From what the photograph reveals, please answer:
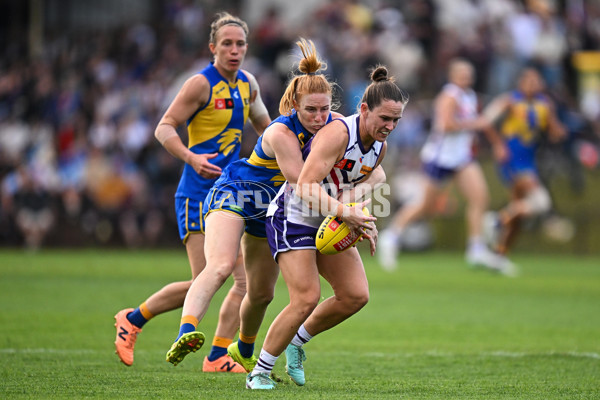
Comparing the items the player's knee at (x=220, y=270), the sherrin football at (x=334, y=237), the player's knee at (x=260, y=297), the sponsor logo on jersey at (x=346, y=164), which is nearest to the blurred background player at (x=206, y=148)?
the player's knee at (x=260, y=297)

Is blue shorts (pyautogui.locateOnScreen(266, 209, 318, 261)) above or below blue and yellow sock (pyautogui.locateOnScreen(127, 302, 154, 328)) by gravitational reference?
above

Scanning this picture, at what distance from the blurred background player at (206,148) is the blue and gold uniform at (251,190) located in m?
0.41

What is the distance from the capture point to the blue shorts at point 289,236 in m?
5.77

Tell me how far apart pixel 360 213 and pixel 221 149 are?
196 centimetres

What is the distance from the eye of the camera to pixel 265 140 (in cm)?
602

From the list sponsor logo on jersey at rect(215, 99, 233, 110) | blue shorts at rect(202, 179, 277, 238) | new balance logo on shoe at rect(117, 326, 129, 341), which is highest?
sponsor logo on jersey at rect(215, 99, 233, 110)

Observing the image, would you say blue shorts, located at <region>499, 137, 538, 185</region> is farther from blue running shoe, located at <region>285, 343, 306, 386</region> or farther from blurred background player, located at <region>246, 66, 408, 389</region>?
blue running shoe, located at <region>285, 343, 306, 386</region>

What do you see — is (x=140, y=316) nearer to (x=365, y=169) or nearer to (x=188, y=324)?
(x=188, y=324)

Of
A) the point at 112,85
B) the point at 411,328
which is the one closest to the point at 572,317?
the point at 411,328

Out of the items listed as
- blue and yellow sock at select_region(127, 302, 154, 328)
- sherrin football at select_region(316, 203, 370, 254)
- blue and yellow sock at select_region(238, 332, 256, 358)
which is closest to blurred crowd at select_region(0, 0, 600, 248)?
blue and yellow sock at select_region(127, 302, 154, 328)

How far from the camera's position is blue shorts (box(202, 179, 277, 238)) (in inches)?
244

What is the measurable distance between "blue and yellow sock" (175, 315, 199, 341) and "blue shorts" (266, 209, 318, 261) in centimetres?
67

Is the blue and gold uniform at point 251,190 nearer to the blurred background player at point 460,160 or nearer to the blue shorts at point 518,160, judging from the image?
the blurred background player at point 460,160

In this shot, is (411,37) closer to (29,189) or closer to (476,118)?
(476,118)
